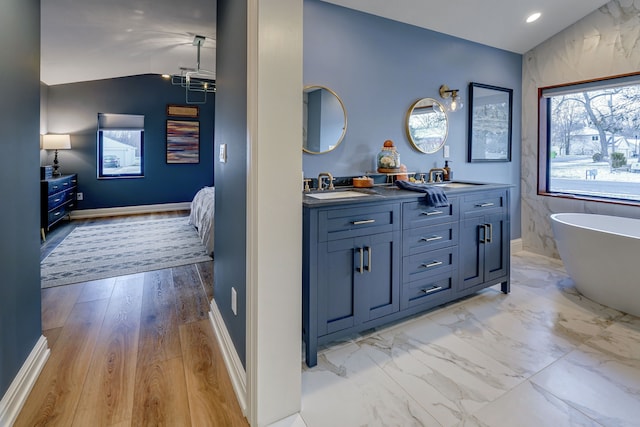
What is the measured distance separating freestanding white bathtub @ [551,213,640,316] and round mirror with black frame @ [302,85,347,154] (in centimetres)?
206

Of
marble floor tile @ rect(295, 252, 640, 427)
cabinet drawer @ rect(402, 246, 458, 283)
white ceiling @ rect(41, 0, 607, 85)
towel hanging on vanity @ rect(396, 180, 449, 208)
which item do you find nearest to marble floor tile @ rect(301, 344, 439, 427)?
marble floor tile @ rect(295, 252, 640, 427)

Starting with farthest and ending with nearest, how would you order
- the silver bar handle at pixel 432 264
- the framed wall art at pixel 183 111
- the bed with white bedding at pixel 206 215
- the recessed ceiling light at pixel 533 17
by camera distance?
1. the framed wall art at pixel 183 111
2. the bed with white bedding at pixel 206 215
3. the recessed ceiling light at pixel 533 17
4. the silver bar handle at pixel 432 264

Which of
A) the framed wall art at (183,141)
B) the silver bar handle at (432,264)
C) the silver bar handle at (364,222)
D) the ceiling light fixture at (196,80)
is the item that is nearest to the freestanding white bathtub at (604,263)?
the silver bar handle at (432,264)

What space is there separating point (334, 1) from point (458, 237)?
204 cm

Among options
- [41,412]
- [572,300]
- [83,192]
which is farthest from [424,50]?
[83,192]

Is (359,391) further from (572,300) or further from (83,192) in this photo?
(83,192)

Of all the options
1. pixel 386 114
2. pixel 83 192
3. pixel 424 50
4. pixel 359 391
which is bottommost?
pixel 359 391

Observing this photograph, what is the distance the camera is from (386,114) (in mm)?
2924

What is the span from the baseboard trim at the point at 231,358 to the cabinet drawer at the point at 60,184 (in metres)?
3.85

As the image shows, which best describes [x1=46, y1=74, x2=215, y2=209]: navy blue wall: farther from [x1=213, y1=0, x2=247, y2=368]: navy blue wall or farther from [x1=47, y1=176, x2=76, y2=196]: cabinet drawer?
[x1=213, y1=0, x2=247, y2=368]: navy blue wall

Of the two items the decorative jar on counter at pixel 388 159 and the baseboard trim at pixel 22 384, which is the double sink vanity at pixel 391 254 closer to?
the decorative jar on counter at pixel 388 159

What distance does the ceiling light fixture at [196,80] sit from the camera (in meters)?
4.39

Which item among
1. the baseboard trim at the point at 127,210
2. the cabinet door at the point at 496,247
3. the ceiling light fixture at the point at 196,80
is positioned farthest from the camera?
the baseboard trim at the point at 127,210

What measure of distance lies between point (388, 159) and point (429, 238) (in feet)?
2.76
